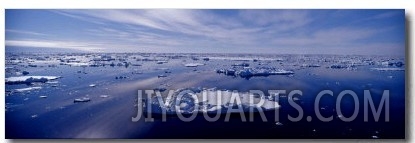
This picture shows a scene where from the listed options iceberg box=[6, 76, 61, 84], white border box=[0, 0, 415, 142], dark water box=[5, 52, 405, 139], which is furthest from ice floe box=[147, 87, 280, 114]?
iceberg box=[6, 76, 61, 84]

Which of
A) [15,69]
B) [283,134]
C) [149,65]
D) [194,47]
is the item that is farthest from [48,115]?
[283,134]

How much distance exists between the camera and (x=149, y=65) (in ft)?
10.4

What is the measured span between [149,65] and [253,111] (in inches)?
33.7

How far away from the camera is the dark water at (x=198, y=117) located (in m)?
3.11

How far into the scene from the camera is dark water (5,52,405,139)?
3107 millimetres

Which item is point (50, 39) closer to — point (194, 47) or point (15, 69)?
point (15, 69)

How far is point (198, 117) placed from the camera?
10.3 feet

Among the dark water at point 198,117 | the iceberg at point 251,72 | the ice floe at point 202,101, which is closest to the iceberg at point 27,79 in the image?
the dark water at point 198,117
